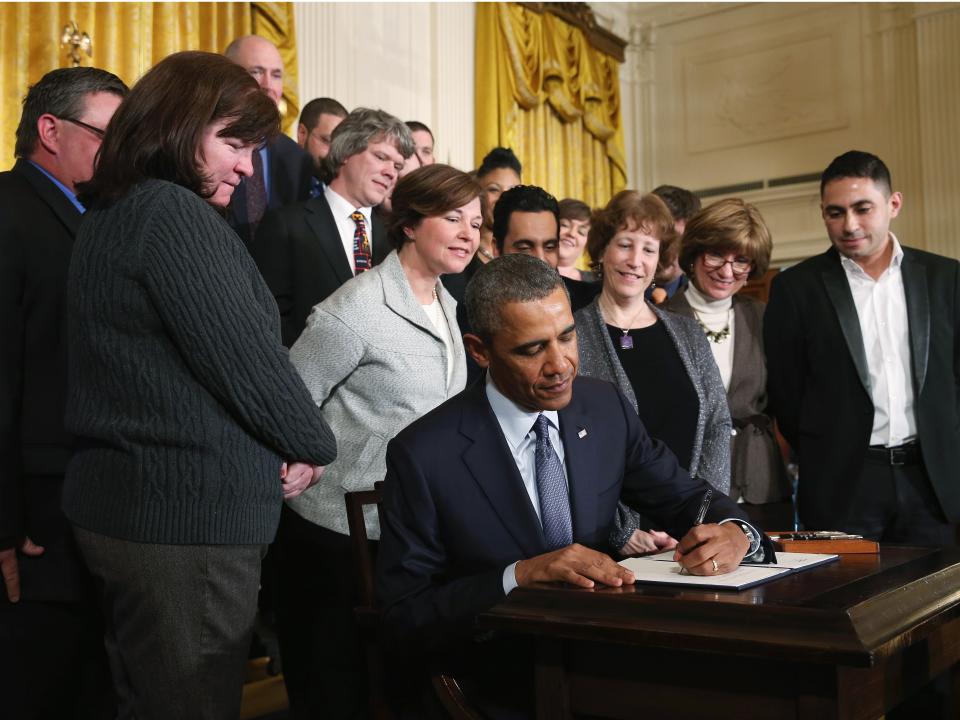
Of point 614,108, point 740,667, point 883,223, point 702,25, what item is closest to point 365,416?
point 740,667

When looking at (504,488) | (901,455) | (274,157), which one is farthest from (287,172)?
(504,488)

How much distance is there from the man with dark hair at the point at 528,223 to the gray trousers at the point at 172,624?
5.59ft

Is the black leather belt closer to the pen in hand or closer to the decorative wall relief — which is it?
the pen in hand

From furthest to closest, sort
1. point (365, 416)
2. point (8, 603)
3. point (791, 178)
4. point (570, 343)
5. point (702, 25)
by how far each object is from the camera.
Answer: point (702, 25), point (791, 178), point (365, 416), point (8, 603), point (570, 343)

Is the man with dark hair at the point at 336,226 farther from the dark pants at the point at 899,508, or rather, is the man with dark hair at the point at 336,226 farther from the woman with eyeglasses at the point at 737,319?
the dark pants at the point at 899,508

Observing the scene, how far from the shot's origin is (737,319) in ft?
11.1

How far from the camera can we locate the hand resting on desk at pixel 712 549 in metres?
1.57

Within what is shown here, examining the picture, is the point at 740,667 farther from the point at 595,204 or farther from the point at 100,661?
the point at 595,204

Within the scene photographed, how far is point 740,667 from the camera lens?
1.30 metres

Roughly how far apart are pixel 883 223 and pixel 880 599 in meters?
2.25

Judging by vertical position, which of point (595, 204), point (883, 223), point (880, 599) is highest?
point (595, 204)

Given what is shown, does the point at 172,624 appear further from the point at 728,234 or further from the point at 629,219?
the point at 728,234

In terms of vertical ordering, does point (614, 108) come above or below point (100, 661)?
above

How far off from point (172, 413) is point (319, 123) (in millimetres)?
3005
